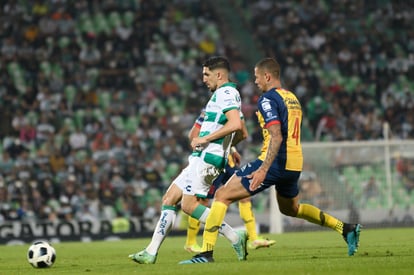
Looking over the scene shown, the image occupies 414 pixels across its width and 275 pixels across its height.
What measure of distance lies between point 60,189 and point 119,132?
3381 millimetres

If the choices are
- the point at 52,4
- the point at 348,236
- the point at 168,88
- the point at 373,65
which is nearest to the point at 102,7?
the point at 52,4

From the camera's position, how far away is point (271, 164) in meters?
10.8

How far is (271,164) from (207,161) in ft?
2.33

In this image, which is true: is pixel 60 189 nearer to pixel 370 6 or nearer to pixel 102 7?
pixel 102 7

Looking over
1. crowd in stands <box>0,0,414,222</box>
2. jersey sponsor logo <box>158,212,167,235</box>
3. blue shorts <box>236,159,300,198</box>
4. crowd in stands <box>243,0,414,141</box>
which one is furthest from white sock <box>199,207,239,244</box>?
crowd in stands <box>243,0,414,141</box>

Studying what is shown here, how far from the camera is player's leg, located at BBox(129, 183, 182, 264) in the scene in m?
10.8

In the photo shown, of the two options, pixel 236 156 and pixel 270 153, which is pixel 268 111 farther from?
pixel 236 156

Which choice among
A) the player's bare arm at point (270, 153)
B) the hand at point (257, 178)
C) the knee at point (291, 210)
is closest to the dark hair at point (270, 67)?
the player's bare arm at point (270, 153)

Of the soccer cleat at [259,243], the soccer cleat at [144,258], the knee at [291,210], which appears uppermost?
the knee at [291,210]

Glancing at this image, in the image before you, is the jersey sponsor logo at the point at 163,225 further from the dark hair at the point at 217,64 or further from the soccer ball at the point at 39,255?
the dark hair at the point at 217,64

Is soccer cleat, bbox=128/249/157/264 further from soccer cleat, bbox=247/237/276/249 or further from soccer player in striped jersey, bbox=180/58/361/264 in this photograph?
soccer cleat, bbox=247/237/276/249

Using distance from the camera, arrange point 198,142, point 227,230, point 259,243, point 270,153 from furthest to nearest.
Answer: point 259,243 → point 227,230 → point 198,142 → point 270,153

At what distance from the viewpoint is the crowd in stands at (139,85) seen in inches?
950

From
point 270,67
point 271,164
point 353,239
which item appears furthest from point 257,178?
point 353,239
